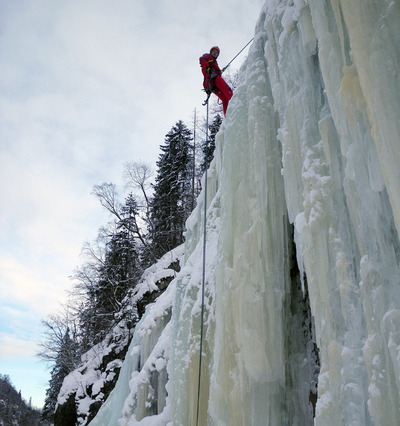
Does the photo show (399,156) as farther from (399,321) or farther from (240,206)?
(240,206)

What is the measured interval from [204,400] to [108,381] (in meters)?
8.09

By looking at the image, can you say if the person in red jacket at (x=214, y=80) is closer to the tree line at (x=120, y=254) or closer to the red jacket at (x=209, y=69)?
the red jacket at (x=209, y=69)

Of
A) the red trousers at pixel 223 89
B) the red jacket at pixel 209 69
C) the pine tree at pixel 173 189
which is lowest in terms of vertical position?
the red trousers at pixel 223 89

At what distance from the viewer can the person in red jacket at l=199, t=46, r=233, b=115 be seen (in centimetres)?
602

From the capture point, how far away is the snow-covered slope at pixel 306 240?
5.23 ft

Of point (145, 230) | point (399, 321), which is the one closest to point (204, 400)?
point (399, 321)

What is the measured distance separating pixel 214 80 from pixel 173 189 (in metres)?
12.6

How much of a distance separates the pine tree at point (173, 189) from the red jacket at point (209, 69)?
9616 mm

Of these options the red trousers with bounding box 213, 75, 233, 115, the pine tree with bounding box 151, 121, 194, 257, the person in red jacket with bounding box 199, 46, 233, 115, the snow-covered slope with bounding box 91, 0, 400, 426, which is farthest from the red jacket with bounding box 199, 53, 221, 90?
the pine tree with bounding box 151, 121, 194, 257

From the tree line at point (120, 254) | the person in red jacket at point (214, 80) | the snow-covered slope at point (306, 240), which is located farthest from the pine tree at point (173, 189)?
the snow-covered slope at point (306, 240)

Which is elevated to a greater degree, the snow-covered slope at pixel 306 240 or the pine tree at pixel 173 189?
the pine tree at pixel 173 189

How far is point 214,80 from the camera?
19.9ft

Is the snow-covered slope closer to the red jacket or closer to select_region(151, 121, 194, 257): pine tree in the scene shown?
the red jacket

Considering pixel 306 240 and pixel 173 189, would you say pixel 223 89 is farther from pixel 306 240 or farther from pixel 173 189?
pixel 173 189
